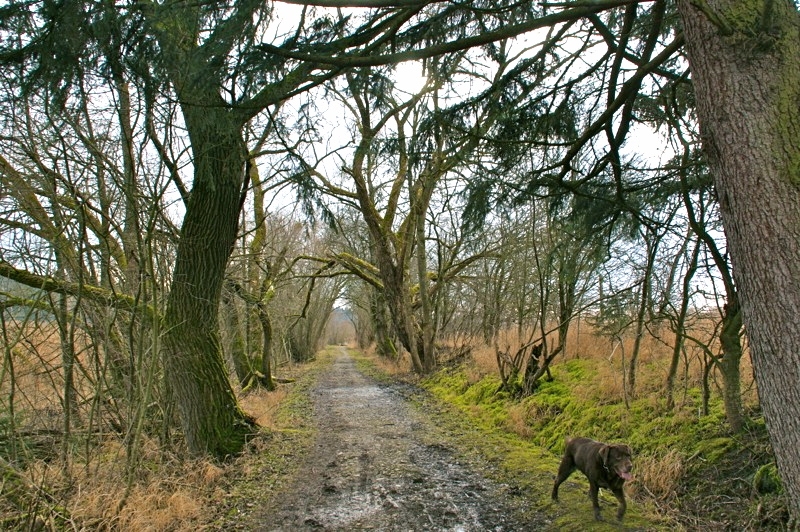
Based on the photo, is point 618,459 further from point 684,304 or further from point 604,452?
point 684,304

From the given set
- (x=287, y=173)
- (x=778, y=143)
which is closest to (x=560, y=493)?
(x=778, y=143)

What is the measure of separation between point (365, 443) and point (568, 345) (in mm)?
5199

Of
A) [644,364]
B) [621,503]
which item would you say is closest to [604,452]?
[621,503]

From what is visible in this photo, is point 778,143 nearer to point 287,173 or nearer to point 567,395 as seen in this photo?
point 287,173

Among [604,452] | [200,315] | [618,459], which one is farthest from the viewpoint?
[200,315]

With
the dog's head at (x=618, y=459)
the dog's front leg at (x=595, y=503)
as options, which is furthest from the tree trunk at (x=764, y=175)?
the dog's front leg at (x=595, y=503)

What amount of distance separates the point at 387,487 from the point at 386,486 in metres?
0.04

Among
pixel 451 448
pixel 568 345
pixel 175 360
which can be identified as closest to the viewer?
pixel 175 360

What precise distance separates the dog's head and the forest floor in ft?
1.73

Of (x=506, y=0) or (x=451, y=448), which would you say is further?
(x=451, y=448)

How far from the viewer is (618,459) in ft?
13.1

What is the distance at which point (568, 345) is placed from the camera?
34.9 feet

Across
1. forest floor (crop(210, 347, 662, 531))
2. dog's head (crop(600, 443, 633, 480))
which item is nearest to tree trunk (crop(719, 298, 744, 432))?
forest floor (crop(210, 347, 662, 531))

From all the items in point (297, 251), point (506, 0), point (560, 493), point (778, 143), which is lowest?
point (560, 493)
